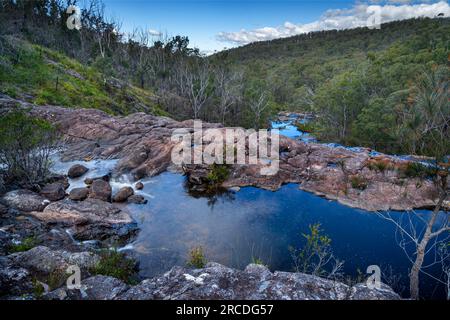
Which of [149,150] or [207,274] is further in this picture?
[149,150]

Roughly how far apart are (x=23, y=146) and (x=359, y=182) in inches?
789

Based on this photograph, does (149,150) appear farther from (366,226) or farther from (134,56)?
(134,56)

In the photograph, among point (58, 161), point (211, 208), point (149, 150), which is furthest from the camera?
point (149, 150)

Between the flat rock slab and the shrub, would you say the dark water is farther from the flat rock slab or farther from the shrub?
the shrub

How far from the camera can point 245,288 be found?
5969mm

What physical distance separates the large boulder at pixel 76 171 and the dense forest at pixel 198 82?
7215mm

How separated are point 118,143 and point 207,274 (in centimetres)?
1924

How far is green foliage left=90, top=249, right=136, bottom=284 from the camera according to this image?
8.37m

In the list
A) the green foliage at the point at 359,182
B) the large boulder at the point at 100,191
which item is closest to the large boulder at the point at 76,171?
the large boulder at the point at 100,191

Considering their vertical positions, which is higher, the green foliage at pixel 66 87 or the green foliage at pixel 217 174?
the green foliage at pixel 66 87

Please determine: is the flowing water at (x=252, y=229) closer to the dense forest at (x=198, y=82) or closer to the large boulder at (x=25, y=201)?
the large boulder at (x=25, y=201)

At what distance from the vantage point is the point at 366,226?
14781 millimetres

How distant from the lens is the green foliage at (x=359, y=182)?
58.7 feet

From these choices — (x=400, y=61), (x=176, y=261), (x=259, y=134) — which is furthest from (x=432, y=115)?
(x=400, y=61)
